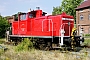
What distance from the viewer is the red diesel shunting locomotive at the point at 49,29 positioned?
45.0 feet

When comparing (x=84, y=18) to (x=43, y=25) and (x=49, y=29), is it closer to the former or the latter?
(x=43, y=25)

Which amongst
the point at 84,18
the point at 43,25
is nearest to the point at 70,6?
the point at 84,18

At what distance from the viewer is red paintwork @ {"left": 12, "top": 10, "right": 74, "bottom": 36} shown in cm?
1410

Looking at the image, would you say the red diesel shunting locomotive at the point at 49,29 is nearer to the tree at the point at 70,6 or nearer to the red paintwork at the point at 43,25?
the red paintwork at the point at 43,25

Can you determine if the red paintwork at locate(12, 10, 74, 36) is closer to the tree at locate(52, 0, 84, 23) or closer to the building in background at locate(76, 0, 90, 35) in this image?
the building in background at locate(76, 0, 90, 35)

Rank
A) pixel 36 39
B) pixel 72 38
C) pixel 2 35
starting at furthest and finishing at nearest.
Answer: pixel 2 35 → pixel 36 39 → pixel 72 38

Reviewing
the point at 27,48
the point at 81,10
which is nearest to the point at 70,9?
the point at 81,10

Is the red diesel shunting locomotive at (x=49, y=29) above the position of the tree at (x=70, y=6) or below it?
below

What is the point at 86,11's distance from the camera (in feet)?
147

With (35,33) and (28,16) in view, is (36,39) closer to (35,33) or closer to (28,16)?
(35,33)

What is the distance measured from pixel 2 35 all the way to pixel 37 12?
832 inches

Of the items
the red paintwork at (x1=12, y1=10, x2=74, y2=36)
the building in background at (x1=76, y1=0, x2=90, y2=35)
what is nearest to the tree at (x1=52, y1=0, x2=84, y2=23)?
the building in background at (x1=76, y1=0, x2=90, y2=35)

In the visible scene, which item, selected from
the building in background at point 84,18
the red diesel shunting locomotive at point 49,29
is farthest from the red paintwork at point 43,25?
the building in background at point 84,18

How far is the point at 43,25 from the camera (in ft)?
48.5
